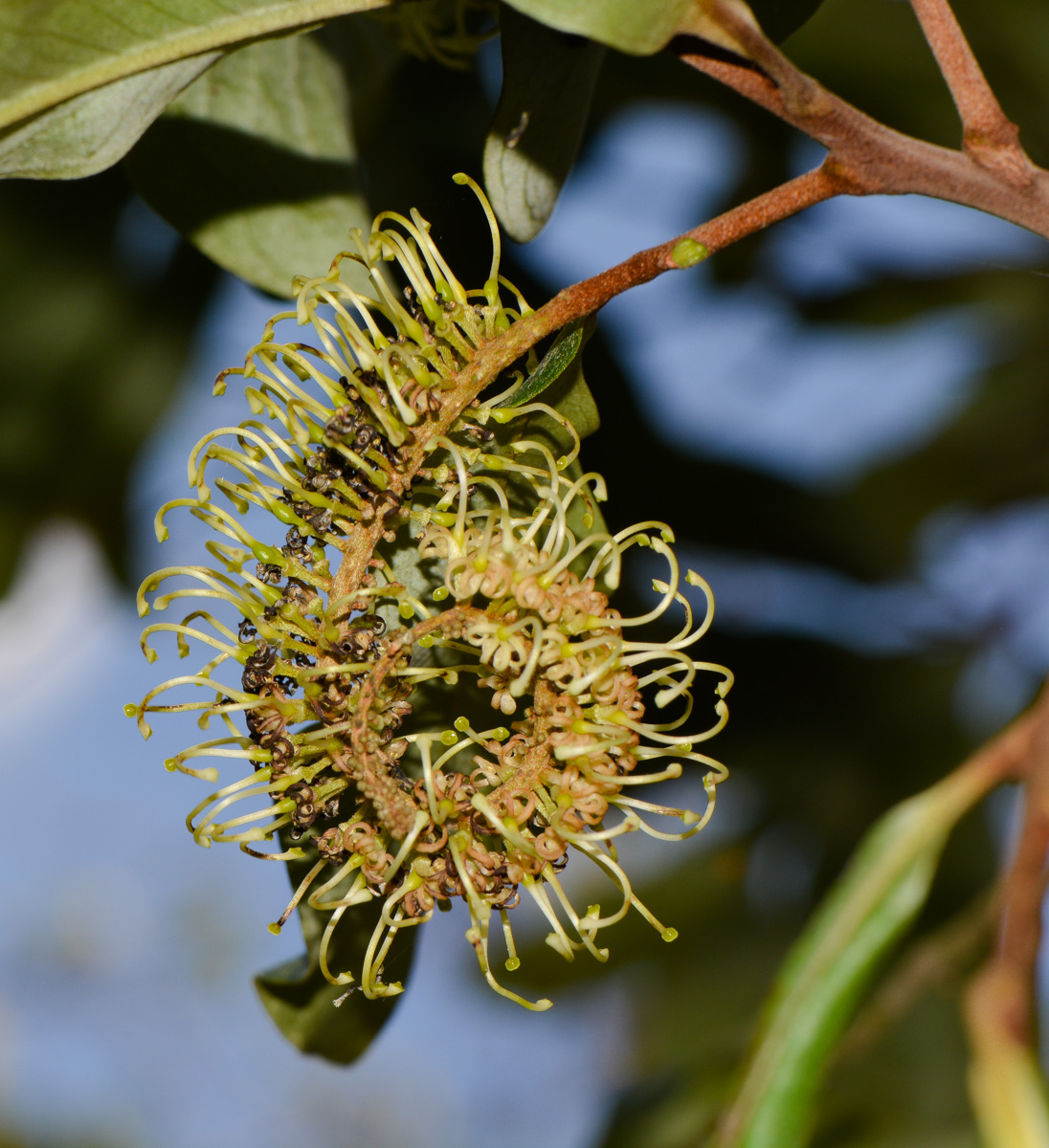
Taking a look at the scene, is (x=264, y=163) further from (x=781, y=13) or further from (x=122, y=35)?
(x=781, y=13)

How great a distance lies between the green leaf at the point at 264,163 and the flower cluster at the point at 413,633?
0.73 feet

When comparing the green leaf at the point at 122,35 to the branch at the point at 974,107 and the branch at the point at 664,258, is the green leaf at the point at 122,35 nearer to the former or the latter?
the branch at the point at 664,258

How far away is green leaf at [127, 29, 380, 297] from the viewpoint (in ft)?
2.73

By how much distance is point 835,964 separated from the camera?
74 centimetres

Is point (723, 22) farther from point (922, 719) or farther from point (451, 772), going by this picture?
point (922, 719)

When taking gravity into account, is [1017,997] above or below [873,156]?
below

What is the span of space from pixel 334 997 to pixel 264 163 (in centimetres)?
63

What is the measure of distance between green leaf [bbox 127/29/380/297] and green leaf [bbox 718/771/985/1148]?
597 millimetres

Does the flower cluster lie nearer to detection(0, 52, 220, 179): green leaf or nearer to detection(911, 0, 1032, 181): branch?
detection(0, 52, 220, 179): green leaf

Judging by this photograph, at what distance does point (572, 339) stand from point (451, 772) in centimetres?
28

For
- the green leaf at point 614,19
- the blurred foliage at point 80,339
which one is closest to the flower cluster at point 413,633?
the green leaf at point 614,19

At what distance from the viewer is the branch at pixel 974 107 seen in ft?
2.02

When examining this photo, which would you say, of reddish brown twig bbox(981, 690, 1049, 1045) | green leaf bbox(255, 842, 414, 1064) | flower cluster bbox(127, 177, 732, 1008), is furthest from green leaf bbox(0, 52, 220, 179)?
reddish brown twig bbox(981, 690, 1049, 1045)

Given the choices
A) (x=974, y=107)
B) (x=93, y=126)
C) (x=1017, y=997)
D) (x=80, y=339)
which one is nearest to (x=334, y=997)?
(x=1017, y=997)
